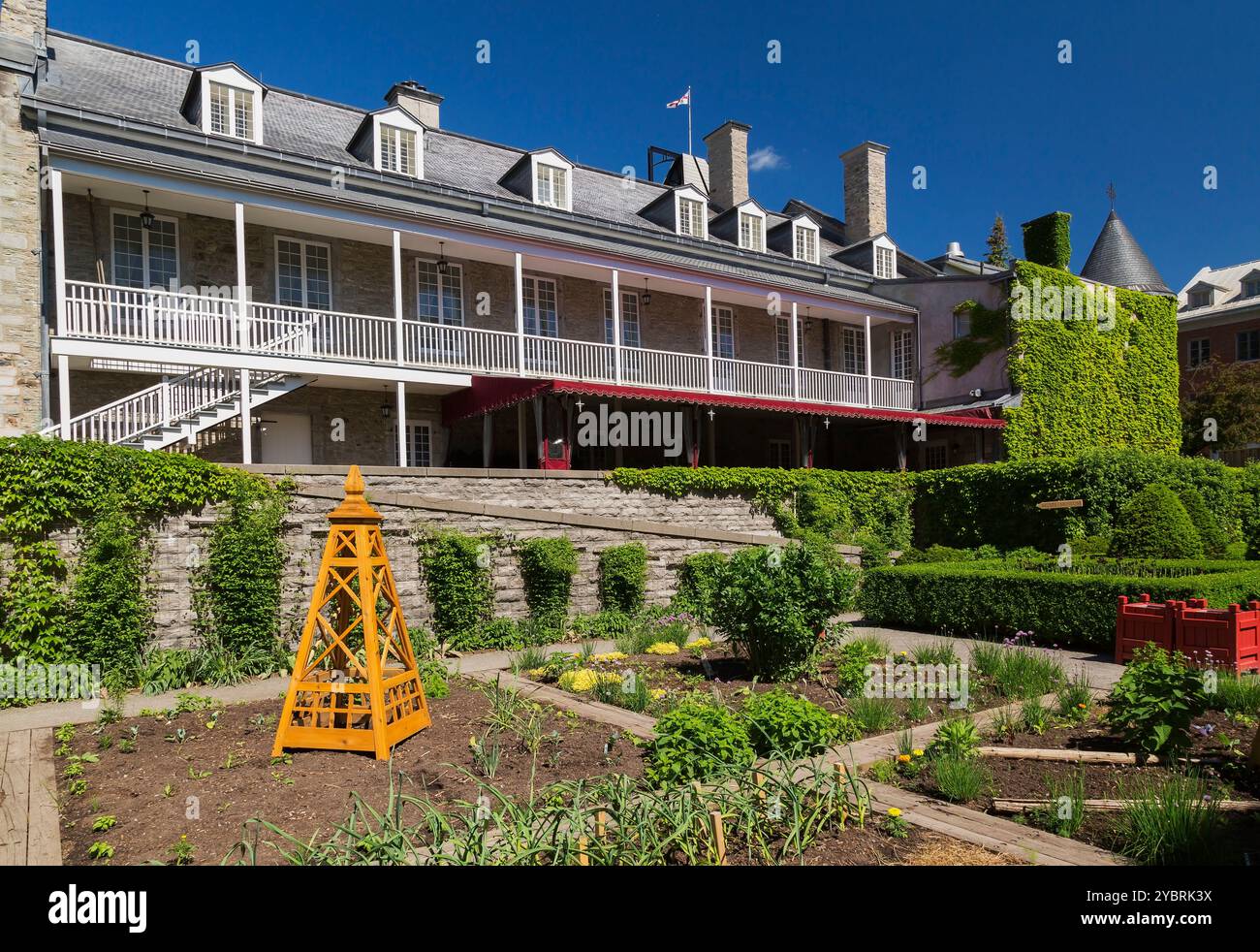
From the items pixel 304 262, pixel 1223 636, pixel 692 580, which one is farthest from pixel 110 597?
pixel 1223 636

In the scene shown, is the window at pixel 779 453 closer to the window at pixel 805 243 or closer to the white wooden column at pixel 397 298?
the window at pixel 805 243

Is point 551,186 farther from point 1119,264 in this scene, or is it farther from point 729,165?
point 1119,264

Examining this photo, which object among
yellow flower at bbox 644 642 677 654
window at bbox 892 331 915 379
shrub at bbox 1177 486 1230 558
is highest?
window at bbox 892 331 915 379

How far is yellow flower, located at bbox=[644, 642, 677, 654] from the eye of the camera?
411 inches

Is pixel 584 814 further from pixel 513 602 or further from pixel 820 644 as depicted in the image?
pixel 513 602

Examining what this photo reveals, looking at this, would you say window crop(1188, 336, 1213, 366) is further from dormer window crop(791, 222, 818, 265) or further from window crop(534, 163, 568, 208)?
window crop(534, 163, 568, 208)

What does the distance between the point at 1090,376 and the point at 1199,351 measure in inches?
883

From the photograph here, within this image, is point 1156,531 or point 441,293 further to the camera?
point 441,293

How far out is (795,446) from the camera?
21031 mm

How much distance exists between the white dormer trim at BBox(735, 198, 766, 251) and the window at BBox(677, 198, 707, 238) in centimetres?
138

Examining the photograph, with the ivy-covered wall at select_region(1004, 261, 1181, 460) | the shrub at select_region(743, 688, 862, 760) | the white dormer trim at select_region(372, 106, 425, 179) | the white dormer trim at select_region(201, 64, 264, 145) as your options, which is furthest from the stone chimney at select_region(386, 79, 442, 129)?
the shrub at select_region(743, 688, 862, 760)

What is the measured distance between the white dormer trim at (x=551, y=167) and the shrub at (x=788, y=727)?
59.0 feet

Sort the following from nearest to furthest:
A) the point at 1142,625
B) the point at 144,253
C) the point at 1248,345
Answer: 1. the point at 1142,625
2. the point at 144,253
3. the point at 1248,345

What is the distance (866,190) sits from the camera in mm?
29641
